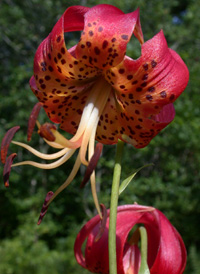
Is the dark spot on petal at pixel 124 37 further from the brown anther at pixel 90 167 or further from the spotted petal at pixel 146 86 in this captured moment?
the brown anther at pixel 90 167

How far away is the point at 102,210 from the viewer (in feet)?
1.98

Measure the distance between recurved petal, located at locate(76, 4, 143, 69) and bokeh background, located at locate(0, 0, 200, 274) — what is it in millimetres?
3790

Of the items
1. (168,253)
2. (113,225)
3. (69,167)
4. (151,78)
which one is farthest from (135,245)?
(69,167)

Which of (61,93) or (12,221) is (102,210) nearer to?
(61,93)

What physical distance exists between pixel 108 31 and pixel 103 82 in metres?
0.15

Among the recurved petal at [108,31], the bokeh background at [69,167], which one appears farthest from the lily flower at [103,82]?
the bokeh background at [69,167]

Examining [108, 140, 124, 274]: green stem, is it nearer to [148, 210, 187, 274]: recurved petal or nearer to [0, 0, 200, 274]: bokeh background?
[148, 210, 187, 274]: recurved petal

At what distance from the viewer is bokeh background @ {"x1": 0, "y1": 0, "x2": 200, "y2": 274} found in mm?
4723

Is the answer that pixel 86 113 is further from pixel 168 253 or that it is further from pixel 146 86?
pixel 168 253

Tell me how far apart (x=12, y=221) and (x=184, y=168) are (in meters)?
2.74

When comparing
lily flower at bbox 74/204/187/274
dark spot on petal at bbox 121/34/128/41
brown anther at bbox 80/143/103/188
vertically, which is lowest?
lily flower at bbox 74/204/187/274

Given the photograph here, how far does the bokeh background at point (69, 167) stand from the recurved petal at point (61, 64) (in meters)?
3.69

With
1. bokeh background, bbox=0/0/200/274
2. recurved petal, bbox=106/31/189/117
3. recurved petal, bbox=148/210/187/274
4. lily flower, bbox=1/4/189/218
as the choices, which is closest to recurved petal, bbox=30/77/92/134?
lily flower, bbox=1/4/189/218

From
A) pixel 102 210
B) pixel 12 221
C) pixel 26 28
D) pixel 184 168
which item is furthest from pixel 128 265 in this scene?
pixel 12 221
